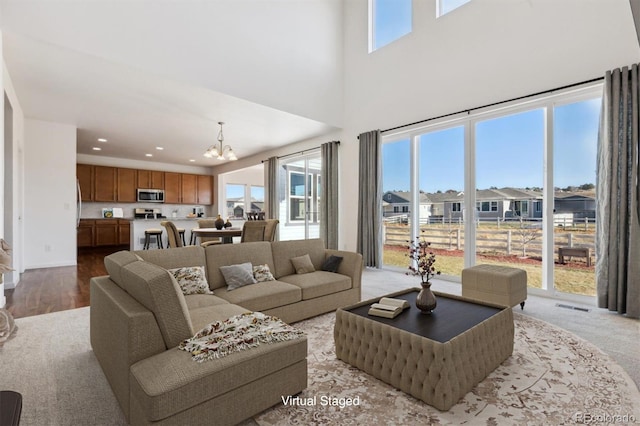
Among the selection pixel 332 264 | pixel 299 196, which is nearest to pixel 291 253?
pixel 332 264

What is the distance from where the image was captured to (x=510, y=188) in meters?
4.39

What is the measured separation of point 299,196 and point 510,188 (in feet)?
16.0

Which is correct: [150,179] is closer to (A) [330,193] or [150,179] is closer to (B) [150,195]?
(B) [150,195]

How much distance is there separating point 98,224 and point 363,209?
7.68 meters

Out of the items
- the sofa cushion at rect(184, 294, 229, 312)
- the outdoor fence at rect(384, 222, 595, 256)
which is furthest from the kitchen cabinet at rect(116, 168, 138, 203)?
the sofa cushion at rect(184, 294, 229, 312)

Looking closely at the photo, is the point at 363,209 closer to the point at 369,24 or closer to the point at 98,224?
the point at 369,24

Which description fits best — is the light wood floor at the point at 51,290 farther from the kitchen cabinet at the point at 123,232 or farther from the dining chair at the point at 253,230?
the kitchen cabinet at the point at 123,232

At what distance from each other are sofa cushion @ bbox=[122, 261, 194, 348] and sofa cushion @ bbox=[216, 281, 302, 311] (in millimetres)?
979

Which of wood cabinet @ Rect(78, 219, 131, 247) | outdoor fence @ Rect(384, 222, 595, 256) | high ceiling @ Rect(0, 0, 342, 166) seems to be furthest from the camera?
wood cabinet @ Rect(78, 219, 131, 247)

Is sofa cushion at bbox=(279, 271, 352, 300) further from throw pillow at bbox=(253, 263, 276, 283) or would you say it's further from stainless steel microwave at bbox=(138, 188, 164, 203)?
stainless steel microwave at bbox=(138, 188, 164, 203)

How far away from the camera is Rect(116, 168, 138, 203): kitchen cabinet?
927 cm

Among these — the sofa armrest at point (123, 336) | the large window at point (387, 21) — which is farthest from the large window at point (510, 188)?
the sofa armrest at point (123, 336)

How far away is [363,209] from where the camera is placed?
596 centimetres

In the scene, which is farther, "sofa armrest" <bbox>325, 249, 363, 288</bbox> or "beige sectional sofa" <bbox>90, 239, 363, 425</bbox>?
"sofa armrest" <bbox>325, 249, 363, 288</bbox>
